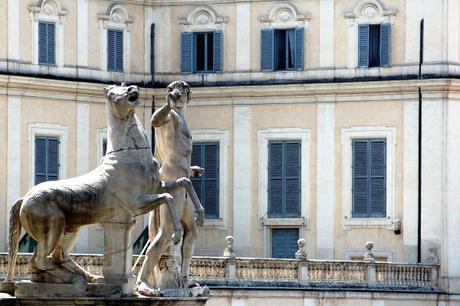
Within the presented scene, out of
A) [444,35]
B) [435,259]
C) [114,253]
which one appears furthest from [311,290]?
[114,253]

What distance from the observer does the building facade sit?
7362 centimetres

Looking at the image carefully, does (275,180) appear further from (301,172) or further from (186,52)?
(186,52)

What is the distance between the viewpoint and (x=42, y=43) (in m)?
74.2

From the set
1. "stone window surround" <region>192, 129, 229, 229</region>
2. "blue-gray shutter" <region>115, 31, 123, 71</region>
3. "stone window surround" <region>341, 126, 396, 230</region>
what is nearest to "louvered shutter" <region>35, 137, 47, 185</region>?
"blue-gray shutter" <region>115, 31, 123, 71</region>

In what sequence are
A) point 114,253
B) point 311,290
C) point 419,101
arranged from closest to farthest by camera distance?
point 114,253
point 311,290
point 419,101

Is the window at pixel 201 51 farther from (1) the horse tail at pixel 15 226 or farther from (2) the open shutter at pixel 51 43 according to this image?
(1) the horse tail at pixel 15 226

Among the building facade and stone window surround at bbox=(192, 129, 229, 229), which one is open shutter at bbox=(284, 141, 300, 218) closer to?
the building facade

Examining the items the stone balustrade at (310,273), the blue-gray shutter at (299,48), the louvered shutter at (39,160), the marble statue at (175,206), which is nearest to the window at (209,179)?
the blue-gray shutter at (299,48)

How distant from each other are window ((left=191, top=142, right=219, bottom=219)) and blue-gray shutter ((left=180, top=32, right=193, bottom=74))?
2.84m

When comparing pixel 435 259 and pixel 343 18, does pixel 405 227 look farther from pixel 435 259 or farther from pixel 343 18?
pixel 343 18

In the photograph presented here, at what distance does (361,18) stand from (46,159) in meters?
11.9

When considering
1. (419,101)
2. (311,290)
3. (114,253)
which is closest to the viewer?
(114,253)

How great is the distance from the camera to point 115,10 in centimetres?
7662

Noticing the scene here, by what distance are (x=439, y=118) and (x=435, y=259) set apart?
474cm
